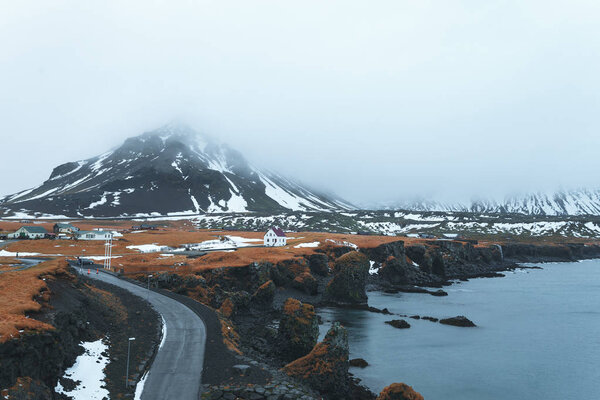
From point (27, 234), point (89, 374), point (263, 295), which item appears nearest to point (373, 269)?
point (263, 295)

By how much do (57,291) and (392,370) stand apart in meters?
32.2

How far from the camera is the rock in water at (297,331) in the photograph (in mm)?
33969

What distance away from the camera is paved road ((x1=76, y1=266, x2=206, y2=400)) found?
20.9m

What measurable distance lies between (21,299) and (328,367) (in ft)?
74.1

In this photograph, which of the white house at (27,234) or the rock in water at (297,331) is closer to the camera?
the rock in water at (297,331)

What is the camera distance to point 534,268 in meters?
120

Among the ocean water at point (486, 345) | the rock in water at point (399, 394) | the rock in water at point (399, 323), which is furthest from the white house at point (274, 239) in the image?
the rock in water at point (399, 394)

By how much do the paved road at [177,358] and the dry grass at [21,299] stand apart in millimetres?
7059

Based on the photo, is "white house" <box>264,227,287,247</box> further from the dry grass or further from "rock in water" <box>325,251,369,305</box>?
the dry grass

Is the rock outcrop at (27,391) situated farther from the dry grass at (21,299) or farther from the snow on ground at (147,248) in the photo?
the snow on ground at (147,248)

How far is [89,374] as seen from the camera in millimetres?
21969

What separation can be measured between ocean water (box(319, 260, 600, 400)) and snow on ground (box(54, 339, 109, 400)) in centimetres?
2164

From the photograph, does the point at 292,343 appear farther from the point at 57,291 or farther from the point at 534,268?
the point at 534,268

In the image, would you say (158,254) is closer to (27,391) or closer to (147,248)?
(147,248)
